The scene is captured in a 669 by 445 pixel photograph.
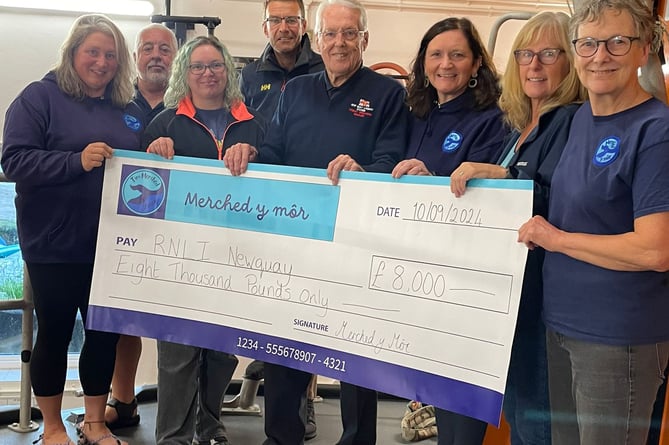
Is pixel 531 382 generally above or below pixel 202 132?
below

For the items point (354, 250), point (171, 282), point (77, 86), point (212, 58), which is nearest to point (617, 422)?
point (354, 250)

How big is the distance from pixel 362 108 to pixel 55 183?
1.10m

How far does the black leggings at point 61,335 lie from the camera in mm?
2270

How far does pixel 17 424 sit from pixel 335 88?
7.17 ft

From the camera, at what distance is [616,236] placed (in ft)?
4.33

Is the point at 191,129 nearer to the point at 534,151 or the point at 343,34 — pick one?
the point at 343,34

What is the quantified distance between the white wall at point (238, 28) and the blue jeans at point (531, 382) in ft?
8.65

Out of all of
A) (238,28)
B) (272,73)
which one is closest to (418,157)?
(272,73)

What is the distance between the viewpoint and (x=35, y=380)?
2.40 meters

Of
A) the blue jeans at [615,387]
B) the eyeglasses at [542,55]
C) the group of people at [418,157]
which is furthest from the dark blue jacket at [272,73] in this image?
the blue jeans at [615,387]

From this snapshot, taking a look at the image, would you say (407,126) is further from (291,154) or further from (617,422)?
(617,422)

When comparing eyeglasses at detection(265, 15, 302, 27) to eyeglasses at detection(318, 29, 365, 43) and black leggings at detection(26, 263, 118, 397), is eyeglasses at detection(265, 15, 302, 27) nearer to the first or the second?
eyeglasses at detection(318, 29, 365, 43)

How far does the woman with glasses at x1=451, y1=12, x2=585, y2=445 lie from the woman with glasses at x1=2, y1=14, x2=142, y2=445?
135cm

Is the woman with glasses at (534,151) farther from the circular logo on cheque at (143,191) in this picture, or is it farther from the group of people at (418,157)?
the circular logo on cheque at (143,191)
